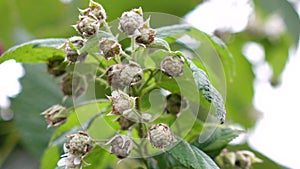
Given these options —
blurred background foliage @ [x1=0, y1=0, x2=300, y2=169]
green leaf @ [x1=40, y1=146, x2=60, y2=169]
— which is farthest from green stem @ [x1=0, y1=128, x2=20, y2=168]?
green leaf @ [x1=40, y1=146, x2=60, y2=169]

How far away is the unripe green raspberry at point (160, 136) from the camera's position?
37.0 inches

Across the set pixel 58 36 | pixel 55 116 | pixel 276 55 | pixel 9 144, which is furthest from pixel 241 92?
pixel 55 116

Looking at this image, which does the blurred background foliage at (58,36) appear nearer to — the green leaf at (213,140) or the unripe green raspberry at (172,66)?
the green leaf at (213,140)

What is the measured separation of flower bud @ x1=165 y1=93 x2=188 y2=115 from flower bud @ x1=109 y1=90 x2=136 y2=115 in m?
0.16

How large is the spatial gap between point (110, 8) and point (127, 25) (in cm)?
80

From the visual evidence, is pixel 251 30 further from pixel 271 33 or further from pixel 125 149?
pixel 125 149

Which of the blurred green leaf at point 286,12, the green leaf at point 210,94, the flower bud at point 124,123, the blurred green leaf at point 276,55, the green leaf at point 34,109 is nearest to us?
the green leaf at point 210,94

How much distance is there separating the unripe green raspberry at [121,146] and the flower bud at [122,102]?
A: 44mm

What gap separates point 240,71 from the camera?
2166mm

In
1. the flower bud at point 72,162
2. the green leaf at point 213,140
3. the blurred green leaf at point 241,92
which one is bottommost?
the blurred green leaf at point 241,92

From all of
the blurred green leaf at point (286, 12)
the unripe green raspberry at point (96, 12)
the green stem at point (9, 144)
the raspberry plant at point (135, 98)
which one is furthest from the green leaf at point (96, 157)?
the blurred green leaf at point (286, 12)

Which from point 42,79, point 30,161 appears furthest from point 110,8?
point 30,161

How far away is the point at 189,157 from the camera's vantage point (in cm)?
99

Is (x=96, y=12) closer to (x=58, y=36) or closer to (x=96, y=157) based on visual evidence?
(x=96, y=157)
